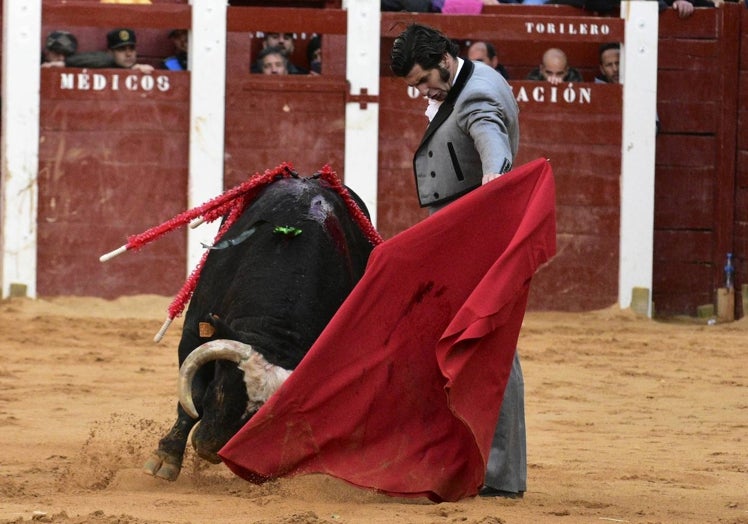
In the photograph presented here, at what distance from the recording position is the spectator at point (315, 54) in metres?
8.95

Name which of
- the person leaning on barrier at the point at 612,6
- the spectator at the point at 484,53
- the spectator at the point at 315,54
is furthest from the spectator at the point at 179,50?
the person leaning on barrier at the point at 612,6

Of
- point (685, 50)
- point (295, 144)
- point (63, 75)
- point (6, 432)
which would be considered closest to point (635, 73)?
point (685, 50)

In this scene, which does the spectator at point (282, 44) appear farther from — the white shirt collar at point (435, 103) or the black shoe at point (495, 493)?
the black shoe at point (495, 493)

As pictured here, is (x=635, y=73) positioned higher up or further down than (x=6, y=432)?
higher up

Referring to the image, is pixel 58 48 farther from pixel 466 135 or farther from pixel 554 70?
pixel 466 135

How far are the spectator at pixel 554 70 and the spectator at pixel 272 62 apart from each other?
4.90 feet

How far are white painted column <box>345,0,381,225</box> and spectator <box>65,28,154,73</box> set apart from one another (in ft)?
3.91

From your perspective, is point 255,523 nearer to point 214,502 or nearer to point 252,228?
point 214,502

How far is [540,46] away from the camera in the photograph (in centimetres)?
925

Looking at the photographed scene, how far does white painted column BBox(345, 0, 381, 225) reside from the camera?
29.0 ft

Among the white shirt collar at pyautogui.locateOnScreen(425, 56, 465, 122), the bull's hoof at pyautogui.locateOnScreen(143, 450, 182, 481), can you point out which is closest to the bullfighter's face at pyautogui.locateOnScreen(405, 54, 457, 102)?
the white shirt collar at pyautogui.locateOnScreen(425, 56, 465, 122)

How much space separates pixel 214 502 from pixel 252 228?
0.93 metres

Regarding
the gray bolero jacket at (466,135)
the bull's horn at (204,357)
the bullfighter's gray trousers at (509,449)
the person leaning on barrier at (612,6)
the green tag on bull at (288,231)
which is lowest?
the bullfighter's gray trousers at (509,449)

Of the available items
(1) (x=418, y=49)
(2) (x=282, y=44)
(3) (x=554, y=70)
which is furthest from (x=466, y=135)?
(3) (x=554, y=70)
